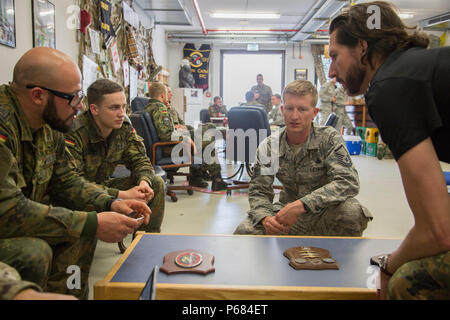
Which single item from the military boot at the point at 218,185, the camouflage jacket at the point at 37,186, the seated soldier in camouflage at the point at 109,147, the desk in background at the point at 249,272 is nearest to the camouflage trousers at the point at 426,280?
the desk in background at the point at 249,272

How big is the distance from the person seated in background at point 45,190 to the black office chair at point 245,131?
8.11ft

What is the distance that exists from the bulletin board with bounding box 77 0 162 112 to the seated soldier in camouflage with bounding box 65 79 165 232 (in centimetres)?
173

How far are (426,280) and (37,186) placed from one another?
1423 mm

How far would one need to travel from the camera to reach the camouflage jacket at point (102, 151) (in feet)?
6.87

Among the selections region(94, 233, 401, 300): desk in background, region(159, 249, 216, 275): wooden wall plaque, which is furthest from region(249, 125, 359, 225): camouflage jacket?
region(159, 249, 216, 275): wooden wall plaque

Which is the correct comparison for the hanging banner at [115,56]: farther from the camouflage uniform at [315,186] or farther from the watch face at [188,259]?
the watch face at [188,259]

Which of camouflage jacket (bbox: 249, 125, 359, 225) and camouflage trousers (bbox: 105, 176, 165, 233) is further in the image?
camouflage trousers (bbox: 105, 176, 165, 233)

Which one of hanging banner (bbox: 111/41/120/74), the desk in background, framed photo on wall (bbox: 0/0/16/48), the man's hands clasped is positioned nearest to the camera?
the desk in background

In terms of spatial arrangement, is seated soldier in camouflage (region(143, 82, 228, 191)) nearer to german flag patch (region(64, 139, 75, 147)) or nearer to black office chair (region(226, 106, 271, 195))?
black office chair (region(226, 106, 271, 195))

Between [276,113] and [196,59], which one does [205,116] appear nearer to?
[276,113]

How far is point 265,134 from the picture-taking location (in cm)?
388

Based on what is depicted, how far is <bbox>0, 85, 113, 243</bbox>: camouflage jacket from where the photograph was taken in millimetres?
1170

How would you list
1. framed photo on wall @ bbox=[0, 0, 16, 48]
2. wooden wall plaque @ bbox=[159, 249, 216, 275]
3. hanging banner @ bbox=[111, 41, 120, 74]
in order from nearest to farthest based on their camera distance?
wooden wall plaque @ bbox=[159, 249, 216, 275] < framed photo on wall @ bbox=[0, 0, 16, 48] < hanging banner @ bbox=[111, 41, 120, 74]
